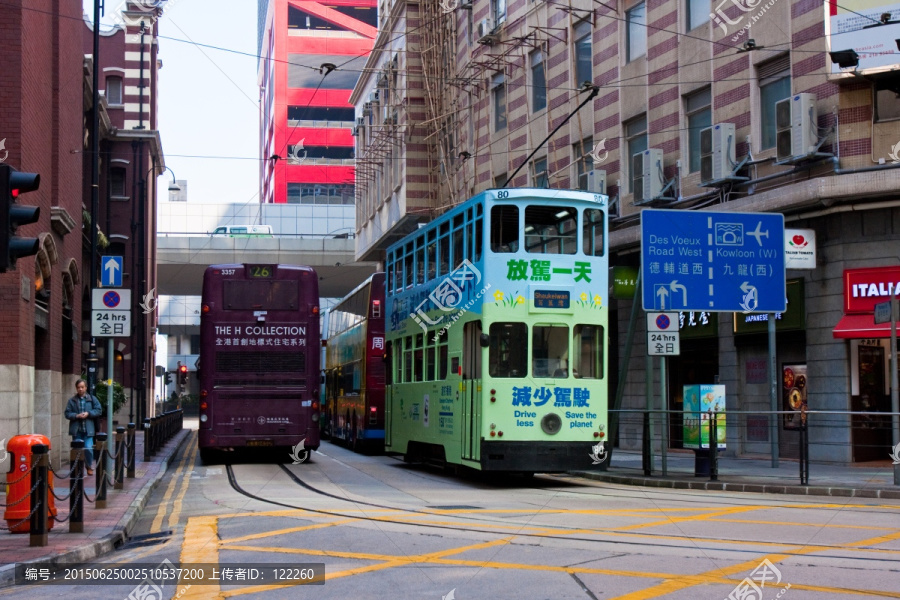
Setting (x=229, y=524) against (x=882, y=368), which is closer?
(x=229, y=524)

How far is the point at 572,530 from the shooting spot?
442 inches

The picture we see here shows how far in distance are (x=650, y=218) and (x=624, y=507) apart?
724 centimetres

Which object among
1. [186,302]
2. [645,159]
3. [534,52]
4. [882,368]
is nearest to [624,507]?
[882,368]

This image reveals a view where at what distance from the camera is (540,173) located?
109ft

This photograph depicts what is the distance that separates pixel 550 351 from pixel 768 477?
451cm

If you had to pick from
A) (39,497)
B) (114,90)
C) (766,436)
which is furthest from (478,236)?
(114,90)

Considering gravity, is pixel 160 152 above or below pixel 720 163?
above

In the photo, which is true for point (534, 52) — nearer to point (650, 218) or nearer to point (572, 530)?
point (650, 218)

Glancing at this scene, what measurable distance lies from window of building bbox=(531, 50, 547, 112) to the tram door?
54.9 feet

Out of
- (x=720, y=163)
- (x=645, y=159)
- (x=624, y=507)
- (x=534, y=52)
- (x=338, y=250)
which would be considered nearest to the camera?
(x=624, y=507)

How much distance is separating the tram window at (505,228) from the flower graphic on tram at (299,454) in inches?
307

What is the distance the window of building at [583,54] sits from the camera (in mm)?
30375

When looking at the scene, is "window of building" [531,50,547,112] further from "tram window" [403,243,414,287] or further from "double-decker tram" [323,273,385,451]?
"tram window" [403,243,414,287]

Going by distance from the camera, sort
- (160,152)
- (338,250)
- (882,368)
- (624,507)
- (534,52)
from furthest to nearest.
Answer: (338,250), (160,152), (534,52), (882,368), (624,507)
